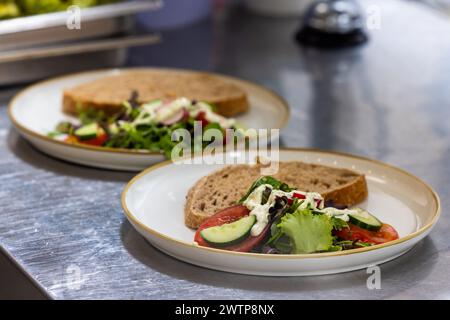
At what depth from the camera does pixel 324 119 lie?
7.38 feet

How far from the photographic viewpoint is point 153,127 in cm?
191

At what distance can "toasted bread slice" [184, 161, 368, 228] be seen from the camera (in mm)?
1613

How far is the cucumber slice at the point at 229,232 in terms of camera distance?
56.7 inches

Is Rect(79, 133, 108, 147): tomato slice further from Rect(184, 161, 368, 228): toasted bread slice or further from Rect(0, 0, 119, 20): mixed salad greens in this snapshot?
Rect(0, 0, 119, 20): mixed salad greens

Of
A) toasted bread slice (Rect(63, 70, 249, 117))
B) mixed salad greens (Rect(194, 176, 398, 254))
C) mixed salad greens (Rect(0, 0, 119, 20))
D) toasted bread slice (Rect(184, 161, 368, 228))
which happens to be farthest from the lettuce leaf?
mixed salad greens (Rect(0, 0, 119, 20))

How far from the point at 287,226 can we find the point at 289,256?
0.05m

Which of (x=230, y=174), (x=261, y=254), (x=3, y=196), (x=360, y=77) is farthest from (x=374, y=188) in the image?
(x=360, y=77)

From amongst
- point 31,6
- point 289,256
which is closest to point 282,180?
point 289,256

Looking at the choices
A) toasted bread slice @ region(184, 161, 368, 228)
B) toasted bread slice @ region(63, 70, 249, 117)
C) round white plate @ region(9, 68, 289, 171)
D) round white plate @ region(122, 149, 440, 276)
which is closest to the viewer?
round white plate @ region(122, 149, 440, 276)

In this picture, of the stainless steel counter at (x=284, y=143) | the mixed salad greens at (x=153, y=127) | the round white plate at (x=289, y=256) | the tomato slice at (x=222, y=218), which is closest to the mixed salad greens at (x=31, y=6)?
the stainless steel counter at (x=284, y=143)

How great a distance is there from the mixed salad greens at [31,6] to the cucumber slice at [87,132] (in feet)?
1.86

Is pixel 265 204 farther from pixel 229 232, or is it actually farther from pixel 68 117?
pixel 68 117
